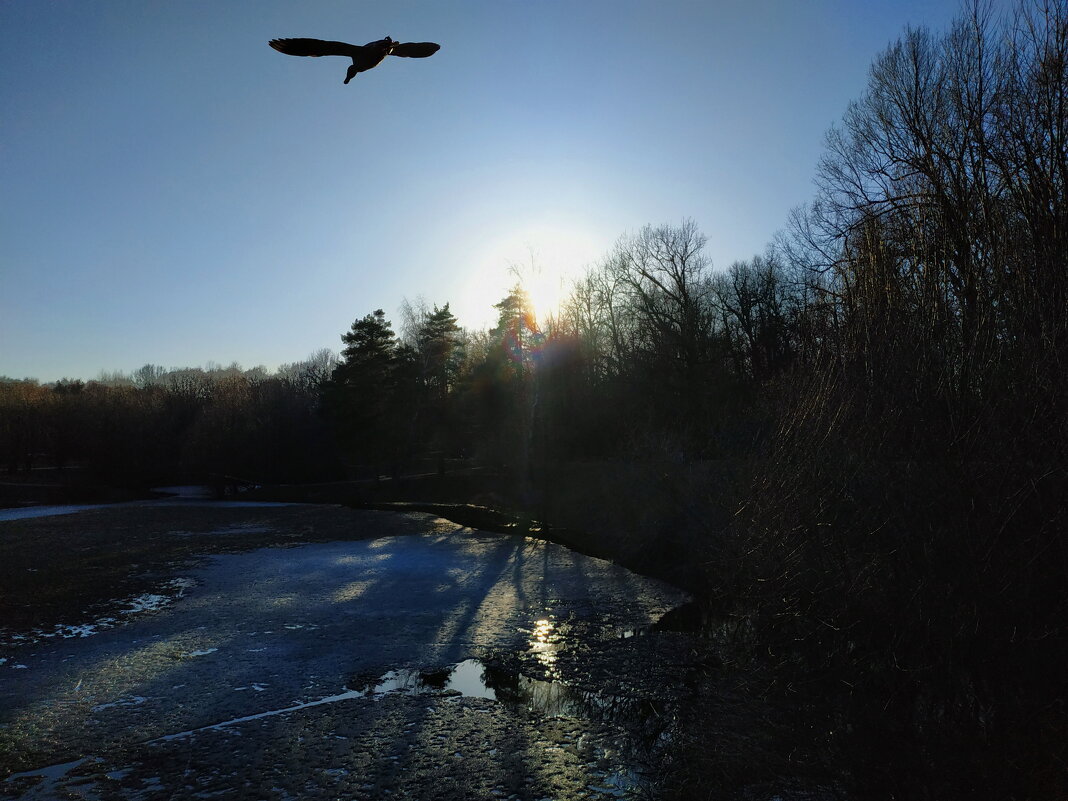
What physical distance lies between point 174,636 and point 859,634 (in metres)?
9.97

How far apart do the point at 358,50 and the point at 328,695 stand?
23.8 ft

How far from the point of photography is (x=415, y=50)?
→ 778cm

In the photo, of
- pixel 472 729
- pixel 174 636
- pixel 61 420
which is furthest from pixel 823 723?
pixel 61 420

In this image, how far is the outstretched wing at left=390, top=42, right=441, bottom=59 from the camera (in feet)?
25.3

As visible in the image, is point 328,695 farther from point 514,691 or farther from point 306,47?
point 306,47

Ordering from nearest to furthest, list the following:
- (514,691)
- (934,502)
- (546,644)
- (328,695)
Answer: (934,502) → (328,695) → (514,691) → (546,644)

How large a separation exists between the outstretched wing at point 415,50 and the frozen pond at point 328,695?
6972 millimetres

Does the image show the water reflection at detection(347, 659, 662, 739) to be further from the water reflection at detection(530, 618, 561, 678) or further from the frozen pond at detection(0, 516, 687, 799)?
the water reflection at detection(530, 618, 561, 678)

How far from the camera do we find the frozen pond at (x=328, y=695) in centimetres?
693

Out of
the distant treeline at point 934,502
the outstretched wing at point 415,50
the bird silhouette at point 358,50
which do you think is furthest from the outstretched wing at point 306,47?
the distant treeline at point 934,502

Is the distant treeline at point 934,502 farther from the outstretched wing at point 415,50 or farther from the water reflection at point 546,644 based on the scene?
the outstretched wing at point 415,50

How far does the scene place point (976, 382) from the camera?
6980mm

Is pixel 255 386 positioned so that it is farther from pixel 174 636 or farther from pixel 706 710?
pixel 706 710

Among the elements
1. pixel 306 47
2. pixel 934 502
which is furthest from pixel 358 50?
pixel 934 502
